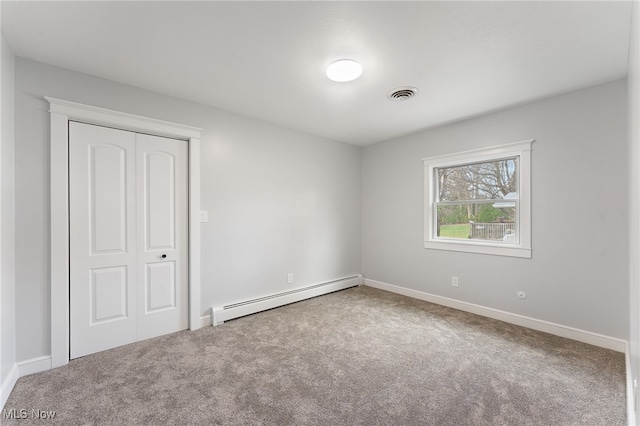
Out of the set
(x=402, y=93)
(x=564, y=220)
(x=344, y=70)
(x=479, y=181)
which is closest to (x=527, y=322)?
(x=564, y=220)

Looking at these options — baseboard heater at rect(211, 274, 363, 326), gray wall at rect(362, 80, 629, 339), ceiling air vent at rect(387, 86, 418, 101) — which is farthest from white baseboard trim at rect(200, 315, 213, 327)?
ceiling air vent at rect(387, 86, 418, 101)

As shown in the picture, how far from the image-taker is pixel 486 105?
10.1 feet

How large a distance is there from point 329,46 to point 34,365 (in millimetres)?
3372

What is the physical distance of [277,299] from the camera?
12.1 ft

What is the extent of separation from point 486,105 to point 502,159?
0.70 m

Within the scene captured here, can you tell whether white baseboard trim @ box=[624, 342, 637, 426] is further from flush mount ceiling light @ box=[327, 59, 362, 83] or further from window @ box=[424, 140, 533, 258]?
flush mount ceiling light @ box=[327, 59, 362, 83]

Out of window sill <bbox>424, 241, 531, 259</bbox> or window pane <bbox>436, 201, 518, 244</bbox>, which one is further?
window pane <bbox>436, 201, 518, 244</bbox>

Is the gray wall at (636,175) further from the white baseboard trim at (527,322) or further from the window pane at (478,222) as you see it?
the window pane at (478,222)

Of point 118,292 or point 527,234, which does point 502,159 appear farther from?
point 118,292

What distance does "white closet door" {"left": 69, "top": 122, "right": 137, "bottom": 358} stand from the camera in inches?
94.1

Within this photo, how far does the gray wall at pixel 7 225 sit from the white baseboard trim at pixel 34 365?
0.09m

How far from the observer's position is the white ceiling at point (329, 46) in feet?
5.53

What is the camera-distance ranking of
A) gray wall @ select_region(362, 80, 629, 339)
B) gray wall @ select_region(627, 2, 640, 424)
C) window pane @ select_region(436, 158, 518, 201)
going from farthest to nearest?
1. window pane @ select_region(436, 158, 518, 201)
2. gray wall @ select_region(362, 80, 629, 339)
3. gray wall @ select_region(627, 2, 640, 424)

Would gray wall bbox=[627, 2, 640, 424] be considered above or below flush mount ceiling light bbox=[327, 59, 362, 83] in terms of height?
below
